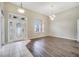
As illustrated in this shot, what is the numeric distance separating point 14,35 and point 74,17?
18.4ft

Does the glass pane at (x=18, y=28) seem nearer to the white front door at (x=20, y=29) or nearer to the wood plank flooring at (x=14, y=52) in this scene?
the white front door at (x=20, y=29)

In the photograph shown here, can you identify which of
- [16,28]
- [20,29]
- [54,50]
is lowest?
[54,50]

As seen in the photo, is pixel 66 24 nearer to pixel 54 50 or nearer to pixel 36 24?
pixel 36 24

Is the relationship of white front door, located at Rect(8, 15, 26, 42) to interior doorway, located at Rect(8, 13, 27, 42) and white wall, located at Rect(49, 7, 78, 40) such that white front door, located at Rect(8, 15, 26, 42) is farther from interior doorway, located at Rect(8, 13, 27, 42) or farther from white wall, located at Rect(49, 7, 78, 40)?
white wall, located at Rect(49, 7, 78, 40)

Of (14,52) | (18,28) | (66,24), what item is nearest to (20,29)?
(18,28)

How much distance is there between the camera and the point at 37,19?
373 inches

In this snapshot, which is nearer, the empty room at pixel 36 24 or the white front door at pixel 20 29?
the empty room at pixel 36 24

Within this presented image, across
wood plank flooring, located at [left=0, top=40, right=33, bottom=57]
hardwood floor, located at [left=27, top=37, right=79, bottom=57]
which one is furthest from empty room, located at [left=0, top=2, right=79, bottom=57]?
wood plank flooring, located at [left=0, top=40, right=33, bottom=57]

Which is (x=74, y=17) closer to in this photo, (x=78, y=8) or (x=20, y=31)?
(x=78, y=8)

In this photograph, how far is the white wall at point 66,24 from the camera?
7.37 metres

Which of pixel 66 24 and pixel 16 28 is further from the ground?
pixel 66 24

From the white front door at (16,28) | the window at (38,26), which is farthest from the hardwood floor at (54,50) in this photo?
the window at (38,26)

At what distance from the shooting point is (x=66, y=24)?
824cm

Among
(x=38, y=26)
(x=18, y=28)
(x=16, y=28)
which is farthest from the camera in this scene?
(x=38, y=26)
